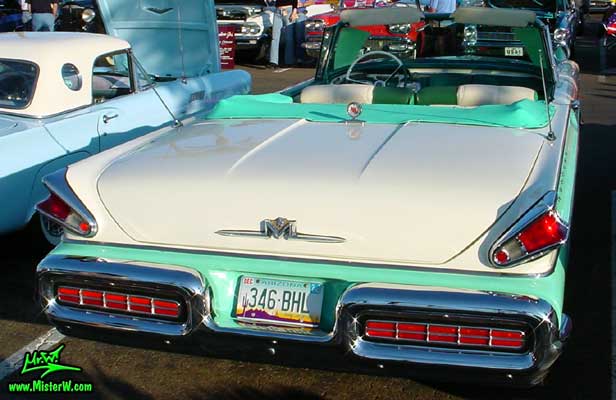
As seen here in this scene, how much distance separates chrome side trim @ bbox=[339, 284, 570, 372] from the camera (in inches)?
101

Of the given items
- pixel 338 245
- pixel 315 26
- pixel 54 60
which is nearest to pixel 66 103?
pixel 54 60

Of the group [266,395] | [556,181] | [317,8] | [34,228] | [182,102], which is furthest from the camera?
[317,8]

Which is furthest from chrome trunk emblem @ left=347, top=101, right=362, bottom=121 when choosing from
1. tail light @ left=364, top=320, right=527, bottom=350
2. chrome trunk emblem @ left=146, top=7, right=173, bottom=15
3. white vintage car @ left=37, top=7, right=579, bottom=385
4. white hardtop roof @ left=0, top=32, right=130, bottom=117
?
chrome trunk emblem @ left=146, top=7, right=173, bottom=15

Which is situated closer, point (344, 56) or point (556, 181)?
point (556, 181)

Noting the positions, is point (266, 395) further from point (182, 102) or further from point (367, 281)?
point (182, 102)

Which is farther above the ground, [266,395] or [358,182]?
[358,182]

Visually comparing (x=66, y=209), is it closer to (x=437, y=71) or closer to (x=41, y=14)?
(x=437, y=71)

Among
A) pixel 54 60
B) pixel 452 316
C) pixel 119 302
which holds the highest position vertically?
pixel 54 60

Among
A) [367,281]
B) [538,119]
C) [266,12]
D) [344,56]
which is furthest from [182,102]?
[266,12]

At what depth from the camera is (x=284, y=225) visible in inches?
112

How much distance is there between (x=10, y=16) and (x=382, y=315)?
1680cm

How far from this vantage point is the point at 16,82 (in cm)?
529

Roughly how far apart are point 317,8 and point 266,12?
1413 millimetres

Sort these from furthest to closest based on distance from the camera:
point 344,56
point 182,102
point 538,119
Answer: point 182,102 < point 344,56 < point 538,119
